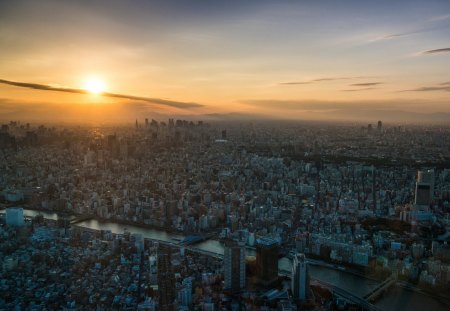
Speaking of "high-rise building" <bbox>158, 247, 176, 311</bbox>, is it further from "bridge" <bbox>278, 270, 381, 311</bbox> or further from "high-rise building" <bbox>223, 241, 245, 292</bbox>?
"bridge" <bbox>278, 270, 381, 311</bbox>

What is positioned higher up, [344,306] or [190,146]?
[190,146]

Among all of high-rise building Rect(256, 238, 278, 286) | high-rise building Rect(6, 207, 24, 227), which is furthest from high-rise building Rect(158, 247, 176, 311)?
high-rise building Rect(6, 207, 24, 227)

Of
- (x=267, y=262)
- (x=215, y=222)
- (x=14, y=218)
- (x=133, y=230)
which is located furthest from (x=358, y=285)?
(x=14, y=218)

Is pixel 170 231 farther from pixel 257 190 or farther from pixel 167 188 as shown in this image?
pixel 257 190

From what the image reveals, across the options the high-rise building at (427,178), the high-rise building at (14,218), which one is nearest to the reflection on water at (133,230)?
the high-rise building at (14,218)

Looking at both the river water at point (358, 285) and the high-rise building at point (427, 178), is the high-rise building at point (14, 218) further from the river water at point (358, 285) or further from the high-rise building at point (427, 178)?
the high-rise building at point (427, 178)

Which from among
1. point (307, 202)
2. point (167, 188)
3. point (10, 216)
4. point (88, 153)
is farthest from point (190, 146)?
point (10, 216)

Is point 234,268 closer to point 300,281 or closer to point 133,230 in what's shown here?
point 300,281
